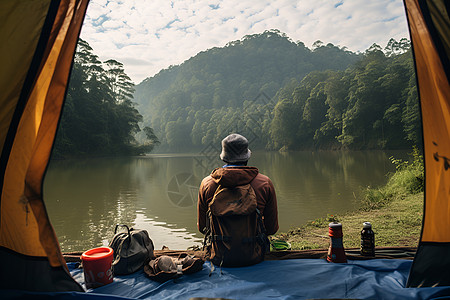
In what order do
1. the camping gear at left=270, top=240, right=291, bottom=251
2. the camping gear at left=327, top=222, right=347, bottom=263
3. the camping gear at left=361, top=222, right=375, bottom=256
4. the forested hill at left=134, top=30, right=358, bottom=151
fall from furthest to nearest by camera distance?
1. the forested hill at left=134, top=30, right=358, bottom=151
2. the camping gear at left=270, top=240, right=291, bottom=251
3. the camping gear at left=361, top=222, right=375, bottom=256
4. the camping gear at left=327, top=222, right=347, bottom=263

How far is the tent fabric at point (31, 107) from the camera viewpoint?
162cm

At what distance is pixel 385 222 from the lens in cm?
475

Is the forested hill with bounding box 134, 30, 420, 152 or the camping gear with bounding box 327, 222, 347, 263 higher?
the forested hill with bounding box 134, 30, 420, 152

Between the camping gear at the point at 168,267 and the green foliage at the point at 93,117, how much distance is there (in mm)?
29728

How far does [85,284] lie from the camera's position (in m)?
1.97

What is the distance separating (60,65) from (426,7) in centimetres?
210

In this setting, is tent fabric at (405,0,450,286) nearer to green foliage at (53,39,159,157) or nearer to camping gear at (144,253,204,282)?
camping gear at (144,253,204,282)

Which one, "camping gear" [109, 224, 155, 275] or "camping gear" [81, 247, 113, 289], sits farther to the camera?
"camping gear" [109, 224, 155, 275]

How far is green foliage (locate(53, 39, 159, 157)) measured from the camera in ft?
101

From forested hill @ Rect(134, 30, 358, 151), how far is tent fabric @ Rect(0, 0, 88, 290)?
2367 inches

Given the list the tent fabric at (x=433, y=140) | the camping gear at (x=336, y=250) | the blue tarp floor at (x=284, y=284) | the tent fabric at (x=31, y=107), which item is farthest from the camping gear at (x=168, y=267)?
the tent fabric at (x=433, y=140)

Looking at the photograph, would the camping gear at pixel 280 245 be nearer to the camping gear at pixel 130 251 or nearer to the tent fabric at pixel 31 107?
the camping gear at pixel 130 251

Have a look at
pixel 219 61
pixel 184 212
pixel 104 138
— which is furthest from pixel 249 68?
pixel 184 212

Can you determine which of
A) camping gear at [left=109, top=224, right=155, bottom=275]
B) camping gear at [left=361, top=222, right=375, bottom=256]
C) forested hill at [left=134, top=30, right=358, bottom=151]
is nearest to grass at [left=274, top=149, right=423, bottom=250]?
camping gear at [left=361, top=222, right=375, bottom=256]
